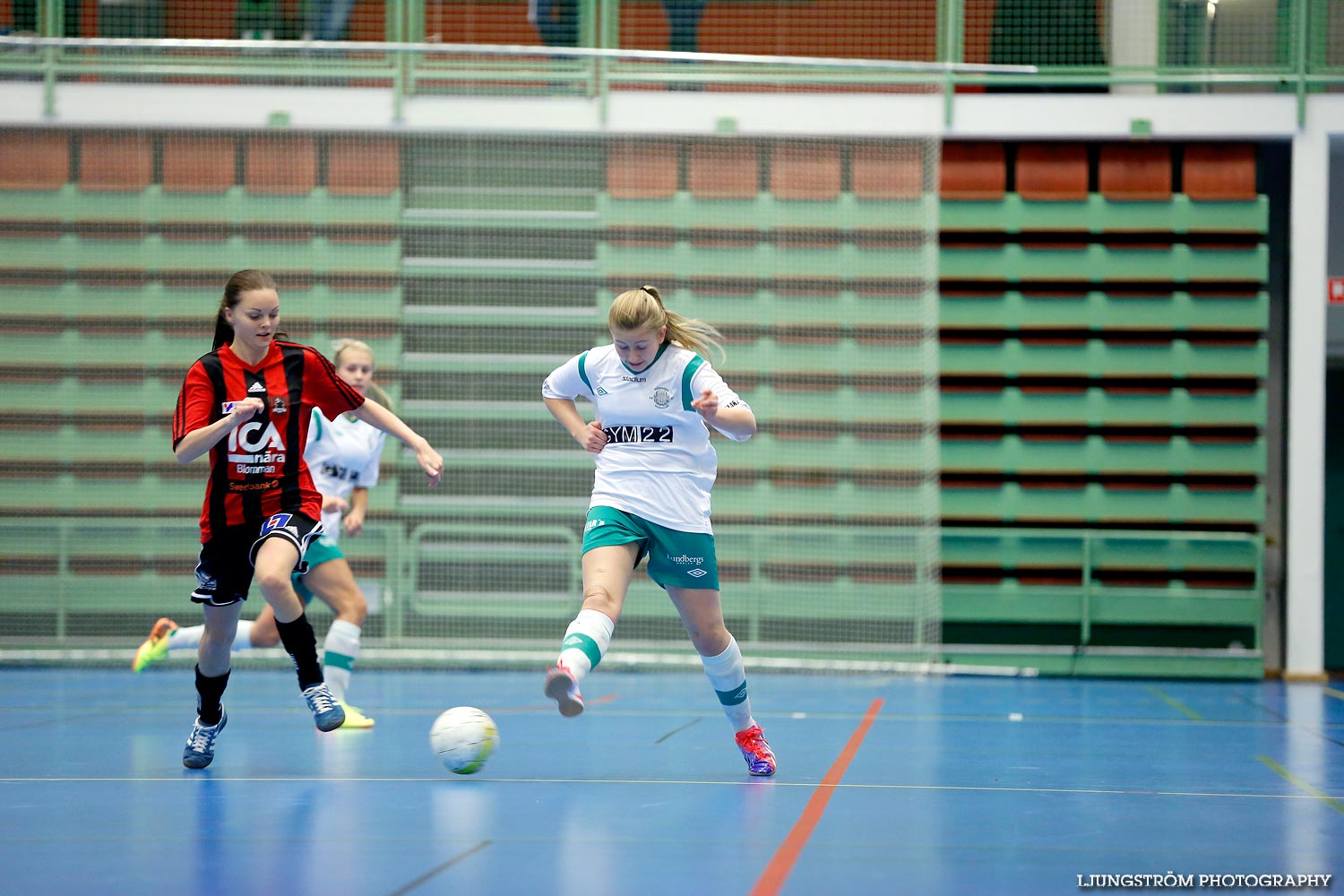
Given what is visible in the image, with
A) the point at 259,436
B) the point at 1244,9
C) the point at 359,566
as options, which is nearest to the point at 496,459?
the point at 359,566

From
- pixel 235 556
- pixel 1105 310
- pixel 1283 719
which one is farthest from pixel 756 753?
pixel 1105 310

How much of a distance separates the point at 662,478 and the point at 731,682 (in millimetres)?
748

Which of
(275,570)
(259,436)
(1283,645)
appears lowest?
(1283,645)

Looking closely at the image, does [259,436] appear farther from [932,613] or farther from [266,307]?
[932,613]

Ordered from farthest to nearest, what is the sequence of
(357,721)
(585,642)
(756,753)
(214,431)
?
(357,721) → (756,753) → (214,431) → (585,642)

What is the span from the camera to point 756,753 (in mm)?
4527

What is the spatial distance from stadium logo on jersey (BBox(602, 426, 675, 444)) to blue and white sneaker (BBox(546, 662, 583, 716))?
94cm

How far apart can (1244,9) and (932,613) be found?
16.6 ft

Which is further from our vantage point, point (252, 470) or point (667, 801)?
point (252, 470)

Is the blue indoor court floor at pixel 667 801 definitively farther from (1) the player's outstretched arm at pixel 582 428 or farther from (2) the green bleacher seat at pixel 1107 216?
(2) the green bleacher seat at pixel 1107 216

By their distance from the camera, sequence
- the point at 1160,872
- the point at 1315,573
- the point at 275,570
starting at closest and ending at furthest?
the point at 1160,872, the point at 275,570, the point at 1315,573

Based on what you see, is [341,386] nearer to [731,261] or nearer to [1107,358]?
[731,261]

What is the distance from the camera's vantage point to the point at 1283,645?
32.1ft

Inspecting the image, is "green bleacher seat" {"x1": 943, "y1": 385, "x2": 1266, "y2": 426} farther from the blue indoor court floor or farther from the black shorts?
the black shorts
